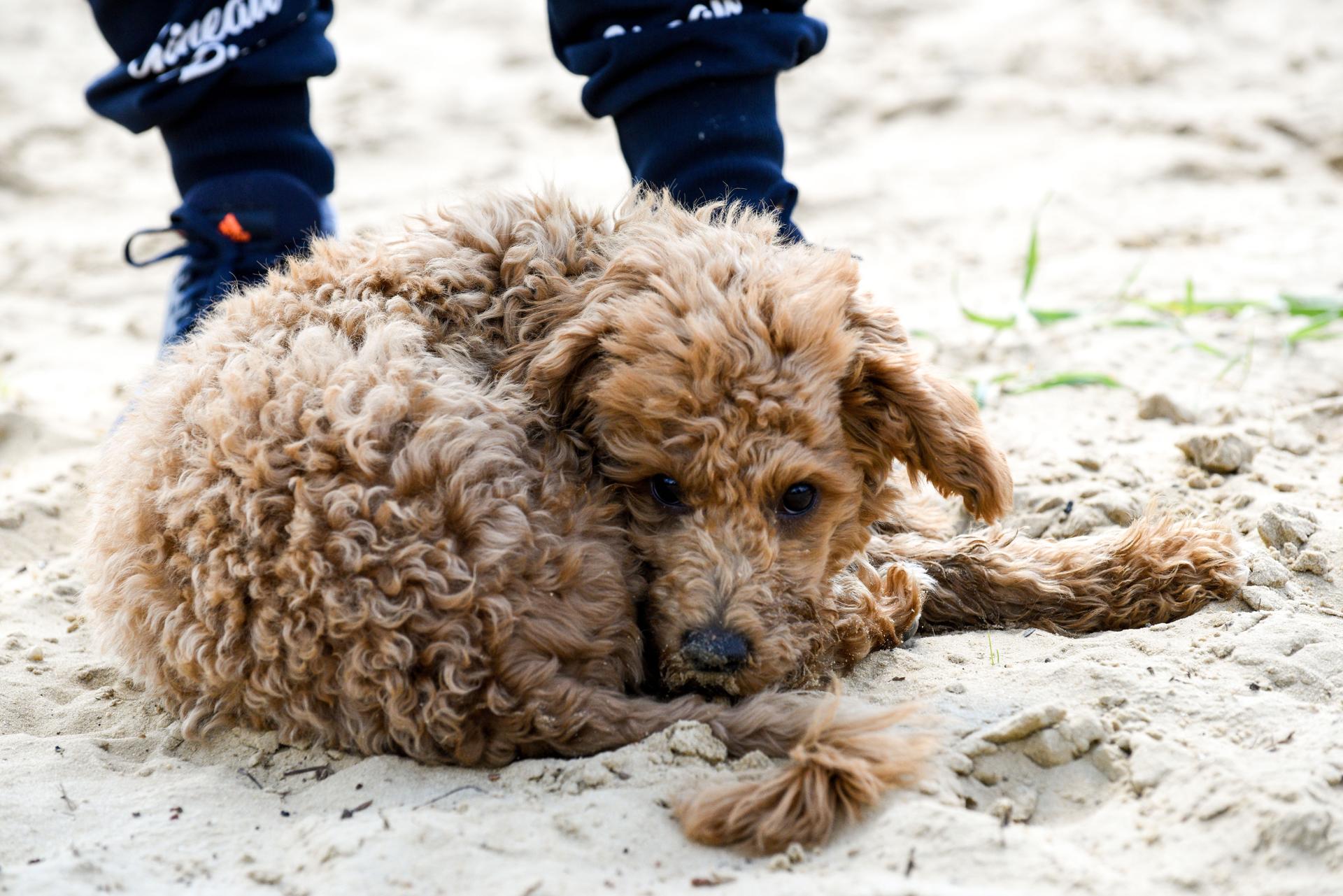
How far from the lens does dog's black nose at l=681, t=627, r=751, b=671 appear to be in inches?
108

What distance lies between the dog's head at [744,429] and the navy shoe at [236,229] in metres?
1.66

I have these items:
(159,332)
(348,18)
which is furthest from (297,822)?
(348,18)

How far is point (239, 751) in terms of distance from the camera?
283 cm

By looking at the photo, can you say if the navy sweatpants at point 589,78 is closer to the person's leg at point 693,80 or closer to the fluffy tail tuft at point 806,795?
the person's leg at point 693,80

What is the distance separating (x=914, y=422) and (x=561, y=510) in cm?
94

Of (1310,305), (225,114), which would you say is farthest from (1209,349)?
(225,114)

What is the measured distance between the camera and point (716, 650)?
2.73 meters

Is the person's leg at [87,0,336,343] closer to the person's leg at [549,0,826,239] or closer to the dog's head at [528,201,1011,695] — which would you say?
the person's leg at [549,0,826,239]

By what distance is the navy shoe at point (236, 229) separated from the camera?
4.25 m

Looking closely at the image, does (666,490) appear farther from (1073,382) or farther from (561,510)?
(1073,382)

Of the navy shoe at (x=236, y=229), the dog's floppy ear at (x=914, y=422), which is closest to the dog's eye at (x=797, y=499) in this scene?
the dog's floppy ear at (x=914, y=422)

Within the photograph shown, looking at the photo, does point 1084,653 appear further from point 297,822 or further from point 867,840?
point 297,822

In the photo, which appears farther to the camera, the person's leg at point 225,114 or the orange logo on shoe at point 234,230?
the orange logo on shoe at point 234,230

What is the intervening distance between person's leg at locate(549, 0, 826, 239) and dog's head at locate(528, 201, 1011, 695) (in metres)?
1.09
